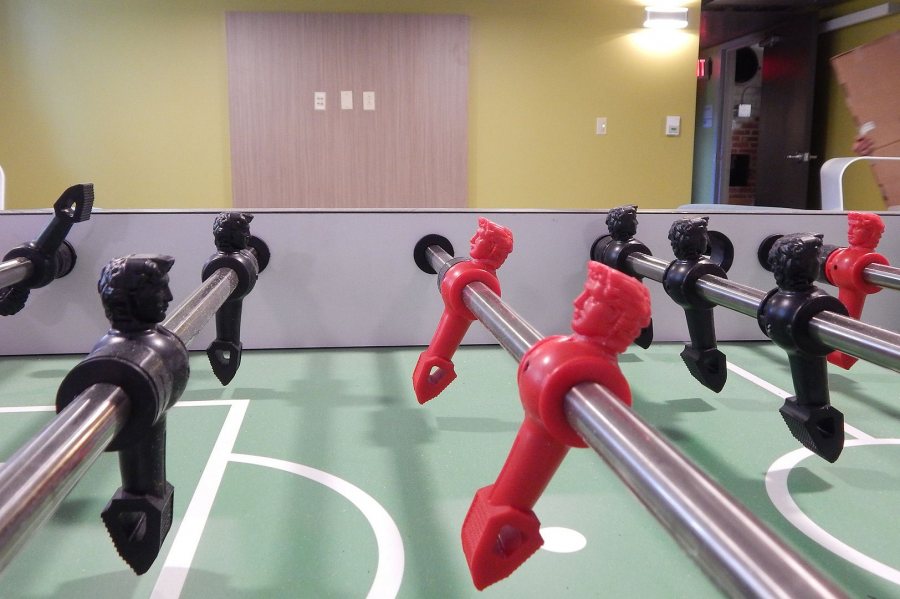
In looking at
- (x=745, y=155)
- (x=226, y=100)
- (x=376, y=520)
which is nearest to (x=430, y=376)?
(x=376, y=520)

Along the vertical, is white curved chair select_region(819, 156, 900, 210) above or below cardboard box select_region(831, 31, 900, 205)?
below

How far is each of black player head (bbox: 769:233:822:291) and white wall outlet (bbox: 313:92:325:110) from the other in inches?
156

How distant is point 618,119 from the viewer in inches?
182

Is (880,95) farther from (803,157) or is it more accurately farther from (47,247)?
(47,247)

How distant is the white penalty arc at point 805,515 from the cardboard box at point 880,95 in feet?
11.1

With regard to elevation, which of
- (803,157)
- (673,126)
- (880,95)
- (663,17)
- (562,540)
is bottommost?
(562,540)

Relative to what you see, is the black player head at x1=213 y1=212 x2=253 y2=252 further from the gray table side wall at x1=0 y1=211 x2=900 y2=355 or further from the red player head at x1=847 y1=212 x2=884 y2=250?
the red player head at x1=847 y1=212 x2=884 y2=250

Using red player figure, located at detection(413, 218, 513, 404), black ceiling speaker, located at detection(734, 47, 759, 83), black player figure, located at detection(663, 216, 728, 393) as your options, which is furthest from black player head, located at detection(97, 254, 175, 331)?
black ceiling speaker, located at detection(734, 47, 759, 83)

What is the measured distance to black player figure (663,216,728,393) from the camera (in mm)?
932

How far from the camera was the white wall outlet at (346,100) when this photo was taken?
4.38 metres

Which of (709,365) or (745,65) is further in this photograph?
(745,65)

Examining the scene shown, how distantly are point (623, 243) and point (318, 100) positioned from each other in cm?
352

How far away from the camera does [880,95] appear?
3908 millimetres

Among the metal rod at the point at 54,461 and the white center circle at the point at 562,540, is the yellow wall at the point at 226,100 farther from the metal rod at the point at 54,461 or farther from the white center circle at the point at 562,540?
the metal rod at the point at 54,461
